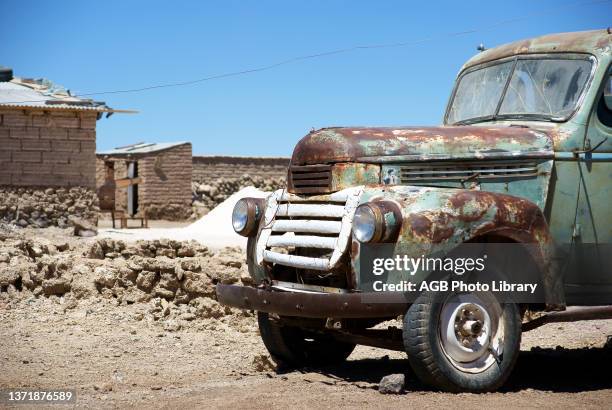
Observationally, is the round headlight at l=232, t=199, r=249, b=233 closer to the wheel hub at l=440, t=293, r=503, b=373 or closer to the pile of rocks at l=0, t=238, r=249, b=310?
the wheel hub at l=440, t=293, r=503, b=373

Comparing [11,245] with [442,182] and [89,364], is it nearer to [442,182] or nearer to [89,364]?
[89,364]

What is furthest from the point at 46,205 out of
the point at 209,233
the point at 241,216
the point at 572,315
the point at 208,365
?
the point at 572,315

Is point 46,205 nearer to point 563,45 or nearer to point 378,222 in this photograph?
point 563,45

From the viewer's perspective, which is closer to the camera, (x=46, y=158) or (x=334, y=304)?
(x=334, y=304)

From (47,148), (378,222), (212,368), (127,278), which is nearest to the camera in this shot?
(378,222)

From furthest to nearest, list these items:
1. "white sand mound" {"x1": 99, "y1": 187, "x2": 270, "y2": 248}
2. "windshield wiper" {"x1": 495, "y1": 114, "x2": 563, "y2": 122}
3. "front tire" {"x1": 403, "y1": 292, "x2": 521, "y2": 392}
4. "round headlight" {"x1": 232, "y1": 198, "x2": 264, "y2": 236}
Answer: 1. "white sand mound" {"x1": 99, "y1": 187, "x2": 270, "y2": 248}
2. "round headlight" {"x1": 232, "y1": 198, "x2": 264, "y2": 236}
3. "windshield wiper" {"x1": 495, "y1": 114, "x2": 563, "y2": 122}
4. "front tire" {"x1": 403, "y1": 292, "x2": 521, "y2": 392}

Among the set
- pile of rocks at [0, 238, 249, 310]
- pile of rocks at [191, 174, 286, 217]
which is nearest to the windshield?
pile of rocks at [0, 238, 249, 310]

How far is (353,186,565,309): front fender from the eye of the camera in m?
6.16

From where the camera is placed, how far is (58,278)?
10750 mm

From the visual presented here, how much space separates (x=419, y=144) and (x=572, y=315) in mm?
1616

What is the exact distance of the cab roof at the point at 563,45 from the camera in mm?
7301

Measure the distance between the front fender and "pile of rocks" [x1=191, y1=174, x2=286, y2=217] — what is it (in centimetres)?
2608

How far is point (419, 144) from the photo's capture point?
6766 millimetres

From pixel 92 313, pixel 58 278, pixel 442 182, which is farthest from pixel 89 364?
pixel 442 182
